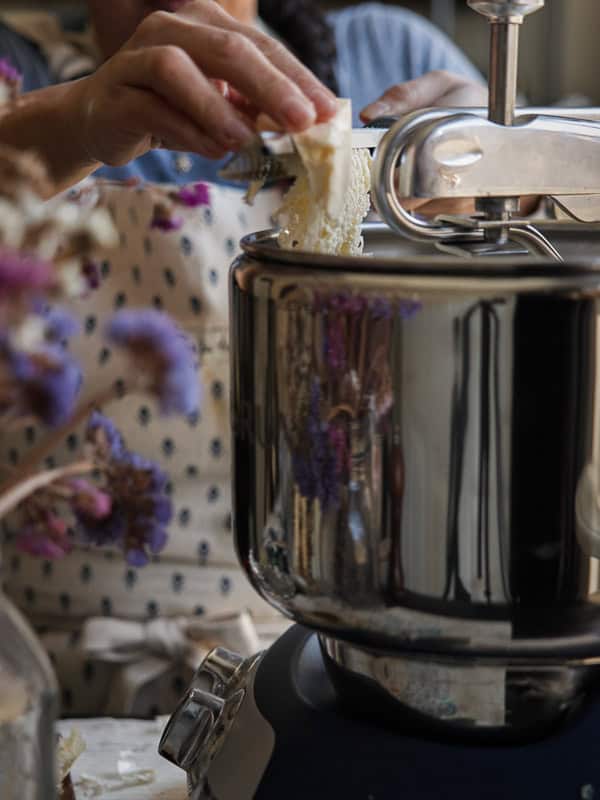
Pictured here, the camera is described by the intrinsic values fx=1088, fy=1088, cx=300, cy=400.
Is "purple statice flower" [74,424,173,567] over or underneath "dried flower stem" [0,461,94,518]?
underneath

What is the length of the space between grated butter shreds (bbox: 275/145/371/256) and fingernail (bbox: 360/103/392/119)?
10 centimetres

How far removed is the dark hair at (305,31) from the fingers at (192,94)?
0.94 meters

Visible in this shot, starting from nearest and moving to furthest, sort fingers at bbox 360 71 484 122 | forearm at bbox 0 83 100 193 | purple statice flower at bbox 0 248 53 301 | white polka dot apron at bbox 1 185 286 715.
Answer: purple statice flower at bbox 0 248 53 301
forearm at bbox 0 83 100 193
fingers at bbox 360 71 484 122
white polka dot apron at bbox 1 185 286 715

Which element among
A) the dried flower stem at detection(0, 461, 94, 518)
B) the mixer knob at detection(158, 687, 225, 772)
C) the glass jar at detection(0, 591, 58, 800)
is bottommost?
the mixer knob at detection(158, 687, 225, 772)

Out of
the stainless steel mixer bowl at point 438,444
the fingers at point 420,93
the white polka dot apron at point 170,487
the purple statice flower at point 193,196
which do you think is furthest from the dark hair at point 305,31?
the stainless steel mixer bowl at point 438,444

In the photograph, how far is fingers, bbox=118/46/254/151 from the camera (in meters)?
0.37

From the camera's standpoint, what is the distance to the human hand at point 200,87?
14.4 inches

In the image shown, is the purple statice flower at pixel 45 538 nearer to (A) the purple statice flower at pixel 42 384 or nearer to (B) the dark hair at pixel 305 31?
(A) the purple statice flower at pixel 42 384

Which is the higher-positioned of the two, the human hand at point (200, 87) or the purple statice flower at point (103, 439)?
the human hand at point (200, 87)

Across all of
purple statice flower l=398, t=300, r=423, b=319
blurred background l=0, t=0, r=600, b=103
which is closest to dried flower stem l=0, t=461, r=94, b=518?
purple statice flower l=398, t=300, r=423, b=319

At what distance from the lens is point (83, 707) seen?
1073 millimetres

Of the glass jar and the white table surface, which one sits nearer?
the glass jar

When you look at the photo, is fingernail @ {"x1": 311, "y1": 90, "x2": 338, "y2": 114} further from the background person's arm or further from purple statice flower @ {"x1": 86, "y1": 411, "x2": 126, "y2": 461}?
purple statice flower @ {"x1": 86, "y1": 411, "x2": 126, "y2": 461}

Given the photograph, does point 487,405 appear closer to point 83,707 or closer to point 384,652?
point 384,652
